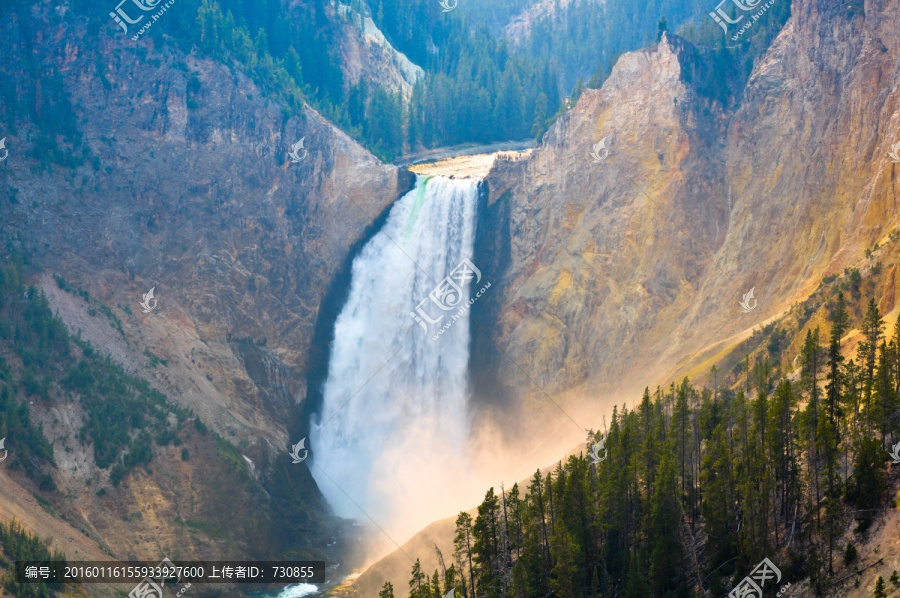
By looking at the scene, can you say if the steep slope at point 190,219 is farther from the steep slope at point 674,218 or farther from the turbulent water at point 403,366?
the steep slope at point 674,218

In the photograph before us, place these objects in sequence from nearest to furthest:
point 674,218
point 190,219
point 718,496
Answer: point 718,496 → point 674,218 → point 190,219

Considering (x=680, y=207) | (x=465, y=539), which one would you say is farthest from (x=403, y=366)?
(x=465, y=539)

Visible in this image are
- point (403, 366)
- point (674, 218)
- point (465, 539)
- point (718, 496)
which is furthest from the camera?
point (403, 366)

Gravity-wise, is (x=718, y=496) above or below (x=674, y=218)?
below

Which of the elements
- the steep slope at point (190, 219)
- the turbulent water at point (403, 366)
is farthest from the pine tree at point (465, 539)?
the turbulent water at point (403, 366)

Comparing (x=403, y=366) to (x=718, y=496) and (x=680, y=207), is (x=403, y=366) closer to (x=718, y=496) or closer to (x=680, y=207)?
(x=680, y=207)

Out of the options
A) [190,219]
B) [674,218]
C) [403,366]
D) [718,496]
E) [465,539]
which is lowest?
[718,496]

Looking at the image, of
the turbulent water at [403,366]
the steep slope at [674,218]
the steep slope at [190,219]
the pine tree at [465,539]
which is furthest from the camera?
Result: the turbulent water at [403,366]

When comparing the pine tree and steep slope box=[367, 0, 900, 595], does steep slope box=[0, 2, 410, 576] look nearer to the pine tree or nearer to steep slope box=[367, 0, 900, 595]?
steep slope box=[367, 0, 900, 595]

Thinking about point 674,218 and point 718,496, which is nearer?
point 718,496

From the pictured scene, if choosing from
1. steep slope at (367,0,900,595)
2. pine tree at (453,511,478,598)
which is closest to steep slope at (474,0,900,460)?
steep slope at (367,0,900,595)
